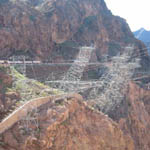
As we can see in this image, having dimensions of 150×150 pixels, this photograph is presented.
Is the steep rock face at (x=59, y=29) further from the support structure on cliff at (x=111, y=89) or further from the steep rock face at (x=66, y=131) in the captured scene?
the steep rock face at (x=66, y=131)

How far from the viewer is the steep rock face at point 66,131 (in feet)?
50.5

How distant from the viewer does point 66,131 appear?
1814 cm

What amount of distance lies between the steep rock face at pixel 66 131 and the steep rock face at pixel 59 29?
74.4ft

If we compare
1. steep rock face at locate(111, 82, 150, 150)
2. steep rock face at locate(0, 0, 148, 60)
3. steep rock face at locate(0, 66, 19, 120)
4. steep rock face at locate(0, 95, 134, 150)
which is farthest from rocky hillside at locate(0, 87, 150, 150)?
steep rock face at locate(0, 0, 148, 60)

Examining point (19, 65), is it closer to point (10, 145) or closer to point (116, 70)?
point (116, 70)

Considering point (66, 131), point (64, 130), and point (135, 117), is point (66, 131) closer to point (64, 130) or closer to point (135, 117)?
point (64, 130)

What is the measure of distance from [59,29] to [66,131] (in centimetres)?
3480

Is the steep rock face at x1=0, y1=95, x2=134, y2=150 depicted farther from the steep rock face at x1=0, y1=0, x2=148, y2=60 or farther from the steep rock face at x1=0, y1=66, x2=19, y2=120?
the steep rock face at x1=0, y1=0, x2=148, y2=60

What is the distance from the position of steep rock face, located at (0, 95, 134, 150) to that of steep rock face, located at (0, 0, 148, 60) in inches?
893

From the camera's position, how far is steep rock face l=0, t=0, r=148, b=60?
41.8 metres

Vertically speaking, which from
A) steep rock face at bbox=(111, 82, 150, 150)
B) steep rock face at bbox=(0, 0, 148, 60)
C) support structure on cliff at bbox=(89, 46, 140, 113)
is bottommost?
steep rock face at bbox=(111, 82, 150, 150)

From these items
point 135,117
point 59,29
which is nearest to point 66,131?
point 135,117

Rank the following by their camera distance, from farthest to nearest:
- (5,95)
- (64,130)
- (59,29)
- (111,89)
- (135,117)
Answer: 1. (59,29)
2. (135,117)
3. (111,89)
4. (5,95)
5. (64,130)

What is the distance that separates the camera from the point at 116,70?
3703 centimetres
